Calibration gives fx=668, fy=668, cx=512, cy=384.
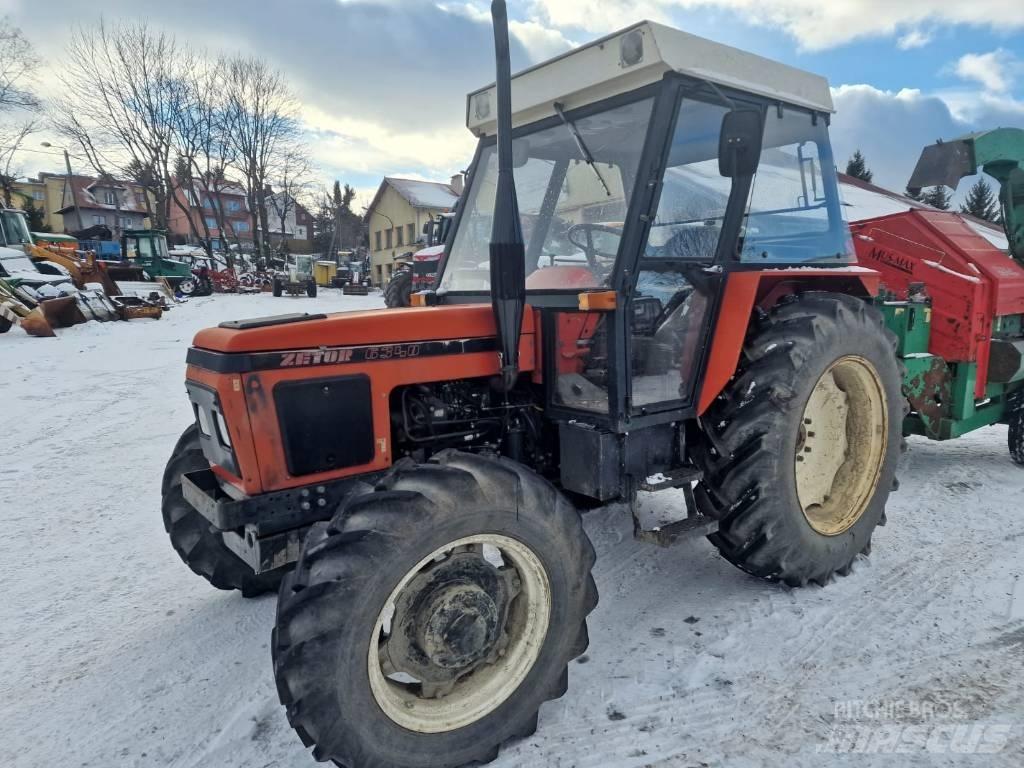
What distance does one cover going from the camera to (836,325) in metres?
2.89

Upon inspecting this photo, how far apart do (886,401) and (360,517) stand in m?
2.63

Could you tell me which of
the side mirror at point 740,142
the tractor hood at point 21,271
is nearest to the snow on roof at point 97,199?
the tractor hood at point 21,271

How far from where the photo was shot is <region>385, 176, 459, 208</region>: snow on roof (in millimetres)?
40312

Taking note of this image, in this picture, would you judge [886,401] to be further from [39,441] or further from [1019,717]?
[39,441]

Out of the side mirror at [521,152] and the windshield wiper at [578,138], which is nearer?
the windshield wiper at [578,138]

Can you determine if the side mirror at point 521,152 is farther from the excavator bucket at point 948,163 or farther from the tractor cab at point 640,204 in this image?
the excavator bucket at point 948,163

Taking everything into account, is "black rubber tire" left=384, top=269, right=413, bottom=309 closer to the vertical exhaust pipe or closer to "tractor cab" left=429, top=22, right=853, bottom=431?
"tractor cab" left=429, top=22, right=853, bottom=431

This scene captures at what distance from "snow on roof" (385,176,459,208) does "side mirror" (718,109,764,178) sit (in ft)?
126

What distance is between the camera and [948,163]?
15.8 feet

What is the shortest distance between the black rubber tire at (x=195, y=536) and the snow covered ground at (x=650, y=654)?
109 mm

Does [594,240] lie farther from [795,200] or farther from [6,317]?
[6,317]

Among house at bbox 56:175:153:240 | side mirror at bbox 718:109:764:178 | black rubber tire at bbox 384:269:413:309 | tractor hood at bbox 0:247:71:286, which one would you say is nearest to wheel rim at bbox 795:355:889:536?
side mirror at bbox 718:109:764:178

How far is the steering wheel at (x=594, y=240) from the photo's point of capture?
2.59 m

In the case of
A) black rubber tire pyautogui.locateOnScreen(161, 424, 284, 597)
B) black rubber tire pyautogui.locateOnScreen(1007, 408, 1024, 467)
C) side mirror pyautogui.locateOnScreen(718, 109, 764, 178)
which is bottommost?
black rubber tire pyautogui.locateOnScreen(1007, 408, 1024, 467)
